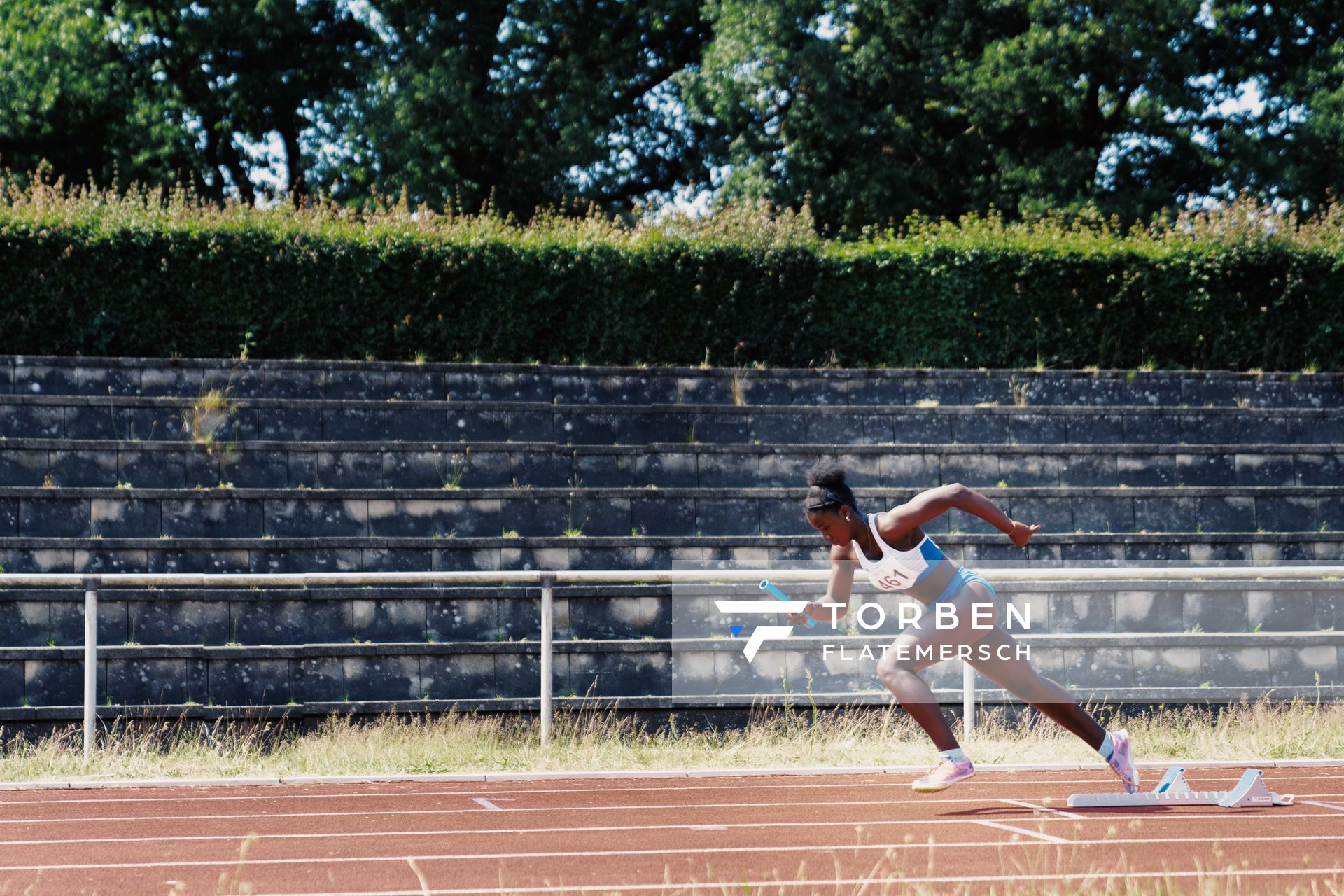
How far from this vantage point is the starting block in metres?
7.73

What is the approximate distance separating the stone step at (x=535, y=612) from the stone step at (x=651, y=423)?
3174 millimetres

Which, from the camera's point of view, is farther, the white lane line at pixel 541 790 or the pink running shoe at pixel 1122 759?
the white lane line at pixel 541 790

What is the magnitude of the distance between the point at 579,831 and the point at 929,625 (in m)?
2.28

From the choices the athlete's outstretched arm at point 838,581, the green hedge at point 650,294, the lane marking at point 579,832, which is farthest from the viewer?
the green hedge at point 650,294

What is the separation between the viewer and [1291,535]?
1366 centimetres

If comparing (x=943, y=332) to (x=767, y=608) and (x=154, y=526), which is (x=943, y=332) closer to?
(x=767, y=608)

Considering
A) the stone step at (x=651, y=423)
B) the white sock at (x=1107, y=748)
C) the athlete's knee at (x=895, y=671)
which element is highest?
the stone step at (x=651, y=423)

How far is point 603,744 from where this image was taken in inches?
407

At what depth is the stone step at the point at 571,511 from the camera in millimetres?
12414

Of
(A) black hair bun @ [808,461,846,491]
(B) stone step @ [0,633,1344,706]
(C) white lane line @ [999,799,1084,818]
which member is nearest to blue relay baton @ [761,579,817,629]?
(B) stone step @ [0,633,1344,706]

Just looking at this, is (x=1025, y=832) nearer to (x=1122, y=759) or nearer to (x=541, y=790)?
(x=1122, y=759)

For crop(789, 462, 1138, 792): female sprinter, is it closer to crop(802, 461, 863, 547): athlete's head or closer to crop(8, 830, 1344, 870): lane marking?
crop(802, 461, 863, 547): athlete's head

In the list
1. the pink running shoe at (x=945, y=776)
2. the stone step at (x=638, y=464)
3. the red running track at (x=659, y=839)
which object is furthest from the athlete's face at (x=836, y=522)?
the stone step at (x=638, y=464)

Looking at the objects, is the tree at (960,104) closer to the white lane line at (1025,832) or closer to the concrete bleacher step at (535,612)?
the concrete bleacher step at (535,612)
